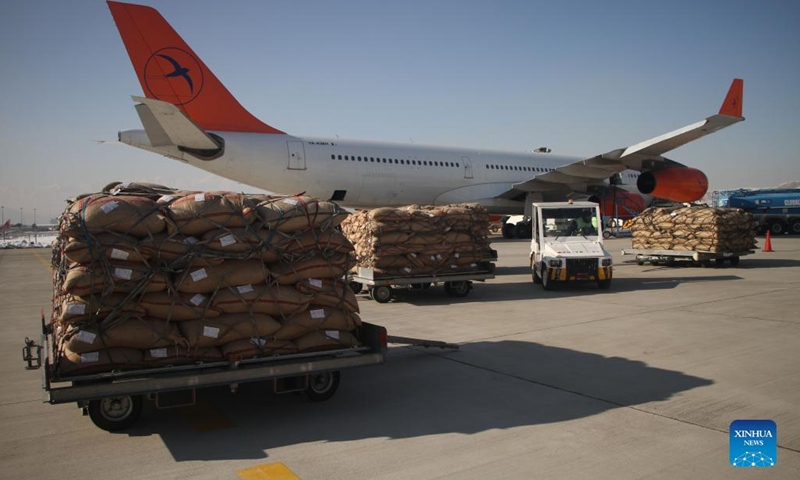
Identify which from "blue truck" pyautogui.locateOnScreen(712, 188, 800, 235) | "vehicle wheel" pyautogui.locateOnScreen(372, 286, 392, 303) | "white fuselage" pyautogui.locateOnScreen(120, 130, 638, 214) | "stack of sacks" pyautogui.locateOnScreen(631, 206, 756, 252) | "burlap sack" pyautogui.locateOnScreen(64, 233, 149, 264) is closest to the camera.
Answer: "burlap sack" pyautogui.locateOnScreen(64, 233, 149, 264)

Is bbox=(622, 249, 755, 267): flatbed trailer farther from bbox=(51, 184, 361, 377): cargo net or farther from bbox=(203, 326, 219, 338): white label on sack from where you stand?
bbox=(203, 326, 219, 338): white label on sack

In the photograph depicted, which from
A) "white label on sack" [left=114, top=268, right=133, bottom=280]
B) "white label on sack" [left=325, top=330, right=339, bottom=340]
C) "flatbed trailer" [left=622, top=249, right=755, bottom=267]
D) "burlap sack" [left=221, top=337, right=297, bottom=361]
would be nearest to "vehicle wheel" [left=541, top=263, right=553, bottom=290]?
"flatbed trailer" [left=622, top=249, right=755, bottom=267]

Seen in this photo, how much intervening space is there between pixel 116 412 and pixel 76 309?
1.06 meters

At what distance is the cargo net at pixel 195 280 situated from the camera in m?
5.39

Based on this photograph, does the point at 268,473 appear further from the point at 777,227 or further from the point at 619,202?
the point at 777,227

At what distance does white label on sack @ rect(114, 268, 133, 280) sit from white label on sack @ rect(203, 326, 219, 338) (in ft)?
2.70

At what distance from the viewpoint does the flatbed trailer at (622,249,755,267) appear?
732 inches

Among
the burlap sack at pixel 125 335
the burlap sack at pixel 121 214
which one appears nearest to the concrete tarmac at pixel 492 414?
the burlap sack at pixel 125 335

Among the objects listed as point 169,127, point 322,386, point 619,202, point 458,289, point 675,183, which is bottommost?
point 322,386

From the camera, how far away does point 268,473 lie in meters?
4.69

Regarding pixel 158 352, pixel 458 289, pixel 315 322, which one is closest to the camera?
pixel 158 352

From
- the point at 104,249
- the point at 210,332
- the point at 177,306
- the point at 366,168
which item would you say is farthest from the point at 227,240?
the point at 366,168

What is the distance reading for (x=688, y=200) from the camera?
29.0 m

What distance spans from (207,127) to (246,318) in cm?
1950
